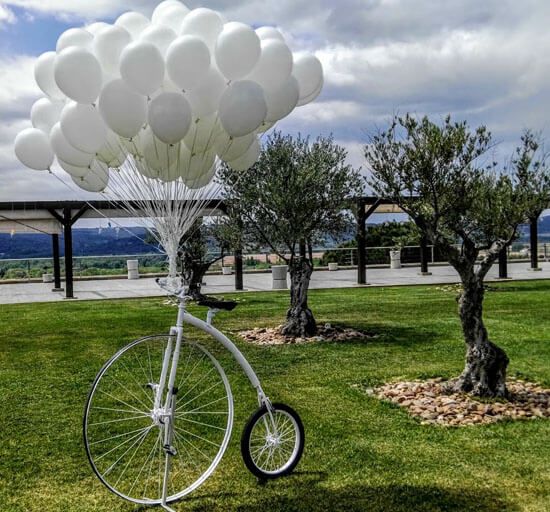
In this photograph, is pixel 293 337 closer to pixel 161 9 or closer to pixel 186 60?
pixel 161 9

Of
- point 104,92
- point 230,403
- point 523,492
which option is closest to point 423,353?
point 523,492

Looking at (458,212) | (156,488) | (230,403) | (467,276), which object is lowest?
(156,488)

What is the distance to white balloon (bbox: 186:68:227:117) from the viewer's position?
4.07 metres

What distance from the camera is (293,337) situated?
34.0ft

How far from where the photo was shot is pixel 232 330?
1129 centimetres

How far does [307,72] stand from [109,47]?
1534 mm

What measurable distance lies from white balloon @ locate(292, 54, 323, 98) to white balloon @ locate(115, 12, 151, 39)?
1157 mm

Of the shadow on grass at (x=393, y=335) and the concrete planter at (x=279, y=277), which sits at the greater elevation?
the concrete planter at (x=279, y=277)

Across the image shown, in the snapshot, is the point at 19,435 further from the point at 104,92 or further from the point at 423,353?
the point at 423,353

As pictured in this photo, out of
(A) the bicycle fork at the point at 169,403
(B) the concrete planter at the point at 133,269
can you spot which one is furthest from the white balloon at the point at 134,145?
(B) the concrete planter at the point at 133,269

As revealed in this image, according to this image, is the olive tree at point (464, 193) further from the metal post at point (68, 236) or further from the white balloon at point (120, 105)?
the metal post at point (68, 236)

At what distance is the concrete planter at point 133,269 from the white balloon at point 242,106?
21.5 meters

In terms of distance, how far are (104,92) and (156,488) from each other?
2.66 m

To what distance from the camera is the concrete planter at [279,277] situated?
19703 mm
